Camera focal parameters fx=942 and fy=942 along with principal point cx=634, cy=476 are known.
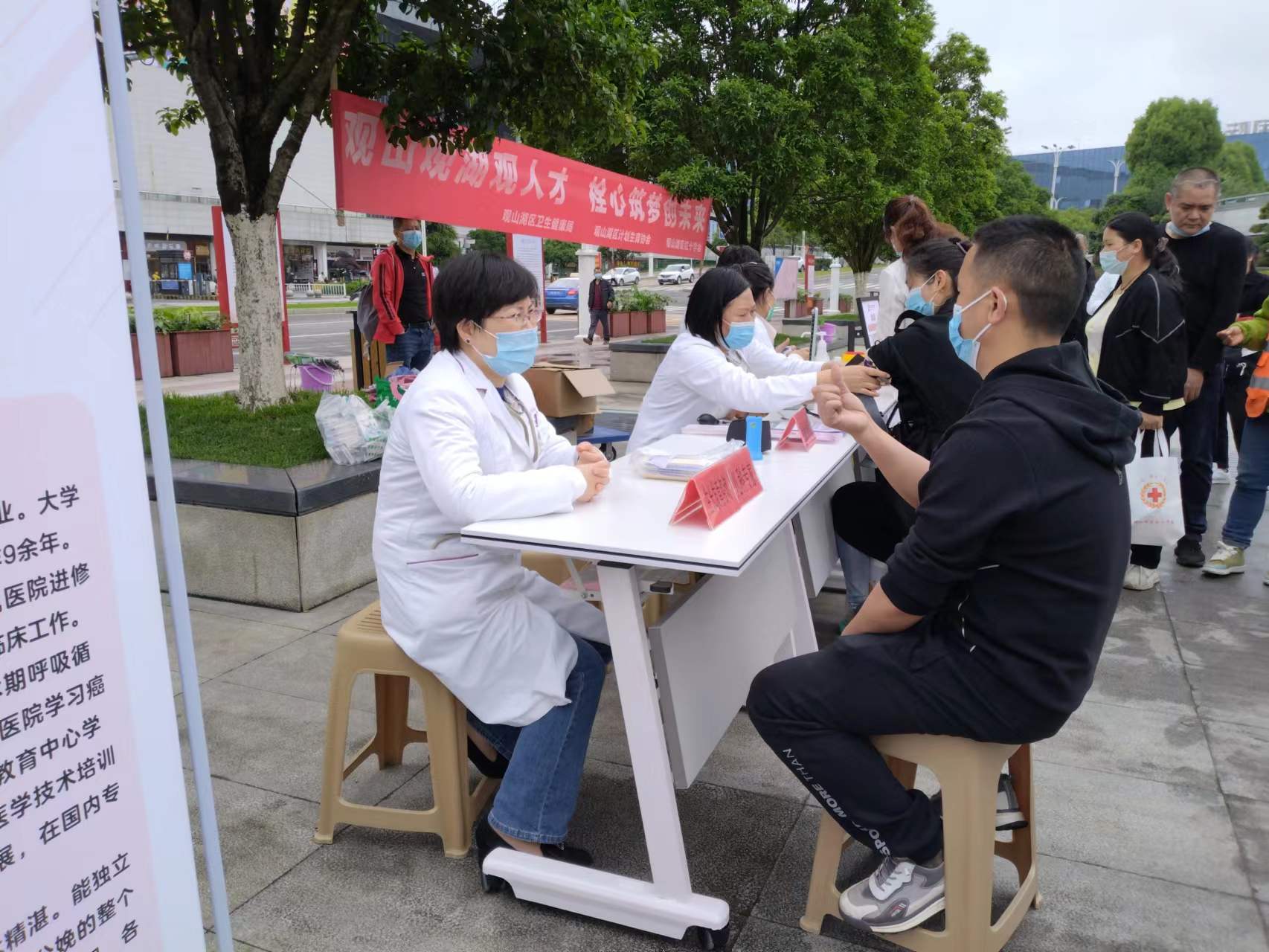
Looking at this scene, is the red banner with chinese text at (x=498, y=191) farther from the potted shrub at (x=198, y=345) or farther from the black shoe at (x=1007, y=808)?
the potted shrub at (x=198, y=345)

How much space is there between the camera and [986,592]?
1743mm

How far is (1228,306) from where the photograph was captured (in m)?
4.46

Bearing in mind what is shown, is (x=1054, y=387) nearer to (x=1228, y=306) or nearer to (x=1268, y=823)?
(x=1268, y=823)

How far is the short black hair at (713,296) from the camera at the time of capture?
379 centimetres

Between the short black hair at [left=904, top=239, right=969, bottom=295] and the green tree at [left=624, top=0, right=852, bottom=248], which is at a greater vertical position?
the green tree at [left=624, top=0, right=852, bottom=248]

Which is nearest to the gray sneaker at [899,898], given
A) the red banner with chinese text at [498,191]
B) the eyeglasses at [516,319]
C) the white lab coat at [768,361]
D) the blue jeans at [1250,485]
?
the eyeglasses at [516,319]

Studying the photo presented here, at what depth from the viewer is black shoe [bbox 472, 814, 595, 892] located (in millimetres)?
2230

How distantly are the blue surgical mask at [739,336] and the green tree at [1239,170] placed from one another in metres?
64.9

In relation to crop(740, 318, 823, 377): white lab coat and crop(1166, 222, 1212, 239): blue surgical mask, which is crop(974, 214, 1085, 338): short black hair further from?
crop(1166, 222, 1212, 239): blue surgical mask

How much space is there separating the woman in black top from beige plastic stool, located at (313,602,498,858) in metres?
1.44

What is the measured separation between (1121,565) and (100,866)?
1.68 m

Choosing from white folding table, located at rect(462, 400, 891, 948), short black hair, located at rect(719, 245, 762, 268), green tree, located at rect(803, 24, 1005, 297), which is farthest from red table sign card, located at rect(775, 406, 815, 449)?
green tree, located at rect(803, 24, 1005, 297)

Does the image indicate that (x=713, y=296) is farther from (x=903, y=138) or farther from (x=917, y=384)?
(x=903, y=138)

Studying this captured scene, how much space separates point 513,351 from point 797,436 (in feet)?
4.55
